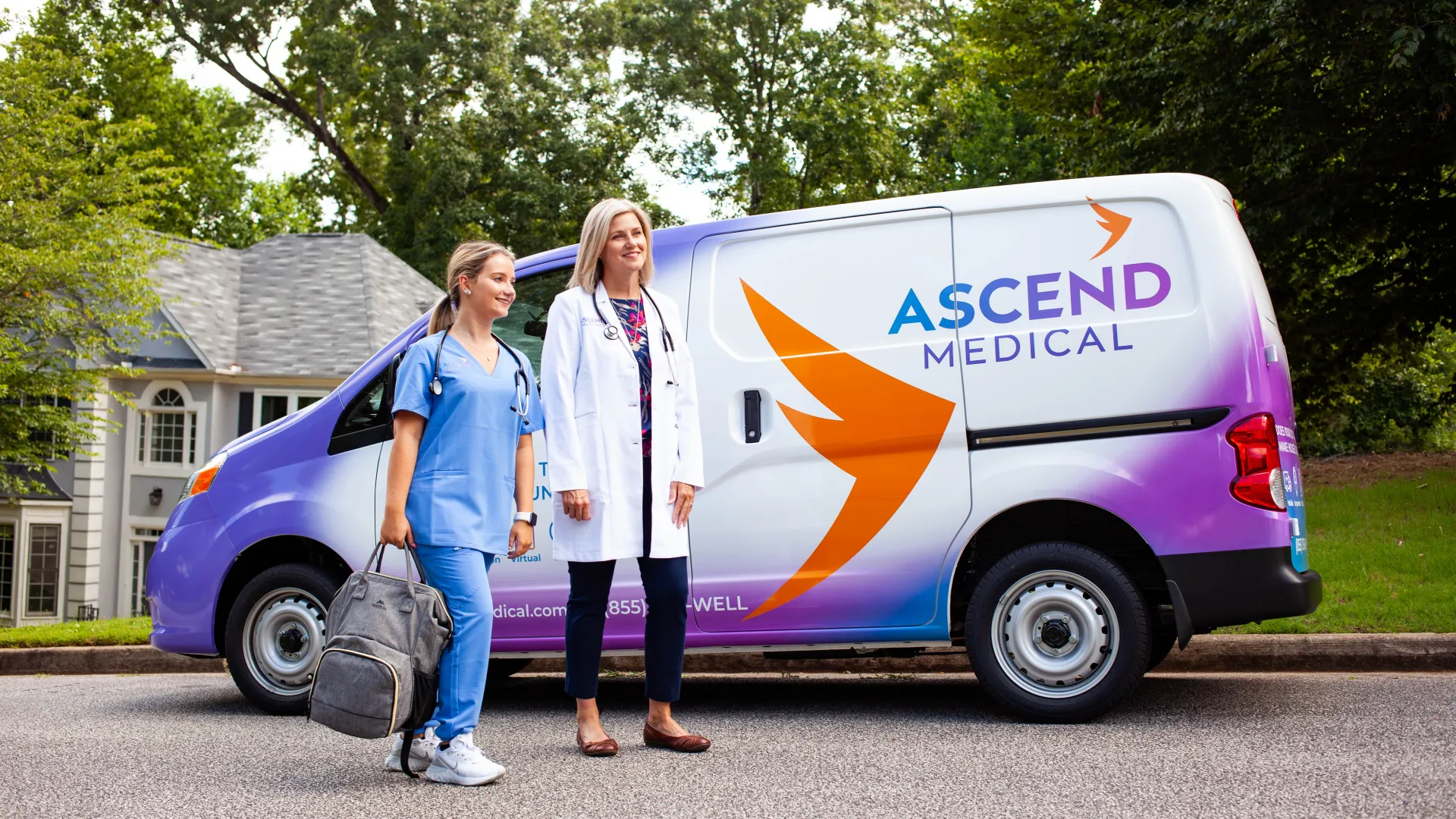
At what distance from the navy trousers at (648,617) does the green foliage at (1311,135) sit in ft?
28.7

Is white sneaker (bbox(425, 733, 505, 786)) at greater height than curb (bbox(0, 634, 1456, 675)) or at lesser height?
lesser

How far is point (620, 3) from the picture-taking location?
36.0m

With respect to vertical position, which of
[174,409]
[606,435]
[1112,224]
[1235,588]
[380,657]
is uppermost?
[174,409]

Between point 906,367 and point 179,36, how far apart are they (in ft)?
112

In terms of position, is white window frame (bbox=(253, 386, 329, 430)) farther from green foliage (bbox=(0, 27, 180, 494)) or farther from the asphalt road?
the asphalt road

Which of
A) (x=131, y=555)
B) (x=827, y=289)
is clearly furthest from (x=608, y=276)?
(x=131, y=555)

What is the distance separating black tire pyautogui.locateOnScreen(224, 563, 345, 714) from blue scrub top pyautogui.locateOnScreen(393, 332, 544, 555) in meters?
2.04

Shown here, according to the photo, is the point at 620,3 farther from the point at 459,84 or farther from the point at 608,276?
the point at 608,276

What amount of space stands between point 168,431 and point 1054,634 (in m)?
26.7

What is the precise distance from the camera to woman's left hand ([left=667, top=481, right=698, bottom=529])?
4.70m

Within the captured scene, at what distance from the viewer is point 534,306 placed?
625 centimetres

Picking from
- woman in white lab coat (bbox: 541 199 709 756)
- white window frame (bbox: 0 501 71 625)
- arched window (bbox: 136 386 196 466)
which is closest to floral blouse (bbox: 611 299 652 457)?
woman in white lab coat (bbox: 541 199 709 756)

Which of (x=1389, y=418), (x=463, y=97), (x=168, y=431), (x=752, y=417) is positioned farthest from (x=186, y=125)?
(x=752, y=417)

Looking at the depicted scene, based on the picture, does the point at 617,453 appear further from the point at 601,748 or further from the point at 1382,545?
the point at 1382,545
